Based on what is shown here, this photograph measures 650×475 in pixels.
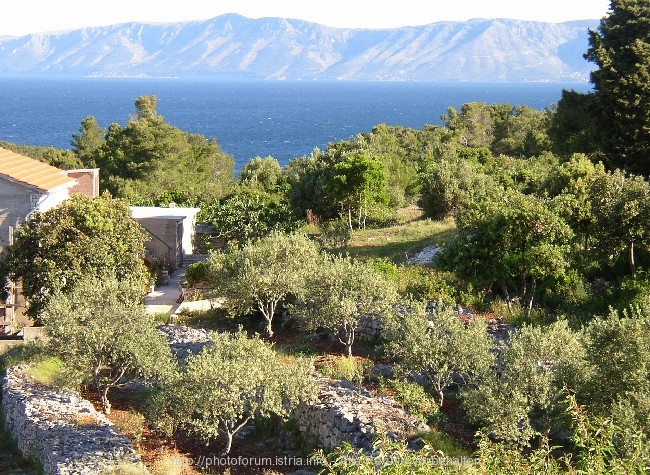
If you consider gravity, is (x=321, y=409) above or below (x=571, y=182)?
below

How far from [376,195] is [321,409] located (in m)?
20.0

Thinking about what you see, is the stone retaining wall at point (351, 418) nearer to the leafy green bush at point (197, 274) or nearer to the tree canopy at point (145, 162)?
the leafy green bush at point (197, 274)

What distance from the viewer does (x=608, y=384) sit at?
12.7 m

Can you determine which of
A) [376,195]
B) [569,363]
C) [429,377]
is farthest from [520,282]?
[376,195]

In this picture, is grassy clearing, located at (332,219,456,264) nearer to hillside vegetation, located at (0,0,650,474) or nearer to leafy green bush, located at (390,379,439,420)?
hillside vegetation, located at (0,0,650,474)

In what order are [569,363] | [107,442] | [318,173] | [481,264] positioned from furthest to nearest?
[318,173]
[481,264]
[107,442]
[569,363]

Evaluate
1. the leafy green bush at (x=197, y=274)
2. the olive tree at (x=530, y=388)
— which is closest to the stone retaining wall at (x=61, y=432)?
the olive tree at (x=530, y=388)

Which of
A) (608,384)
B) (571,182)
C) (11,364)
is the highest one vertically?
(571,182)

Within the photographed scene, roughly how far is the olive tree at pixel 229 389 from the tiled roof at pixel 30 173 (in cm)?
1309

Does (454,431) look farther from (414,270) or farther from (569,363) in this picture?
(414,270)

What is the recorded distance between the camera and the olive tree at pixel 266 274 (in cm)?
2116

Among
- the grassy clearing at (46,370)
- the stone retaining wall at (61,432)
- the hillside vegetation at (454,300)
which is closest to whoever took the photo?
the hillside vegetation at (454,300)

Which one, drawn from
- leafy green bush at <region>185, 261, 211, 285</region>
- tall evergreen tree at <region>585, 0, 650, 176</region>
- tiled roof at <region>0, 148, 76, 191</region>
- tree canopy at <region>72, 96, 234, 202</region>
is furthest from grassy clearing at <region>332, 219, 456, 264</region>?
tree canopy at <region>72, 96, 234, 202</region>

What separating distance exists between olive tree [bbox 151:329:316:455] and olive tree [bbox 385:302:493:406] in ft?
7.26
